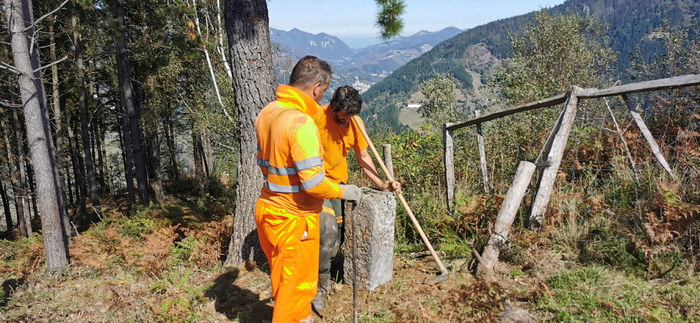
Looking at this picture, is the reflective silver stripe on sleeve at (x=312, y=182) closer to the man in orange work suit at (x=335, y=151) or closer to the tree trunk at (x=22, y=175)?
the man in orange work suit at (x=335, y=151)

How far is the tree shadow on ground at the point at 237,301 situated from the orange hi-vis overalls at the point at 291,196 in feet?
3.29

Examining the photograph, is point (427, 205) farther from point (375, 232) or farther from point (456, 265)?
point (375, 232)

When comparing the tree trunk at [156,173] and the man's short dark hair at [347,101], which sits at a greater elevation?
the man's short dark hair at [347,101]

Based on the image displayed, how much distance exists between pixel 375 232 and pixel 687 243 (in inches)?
109

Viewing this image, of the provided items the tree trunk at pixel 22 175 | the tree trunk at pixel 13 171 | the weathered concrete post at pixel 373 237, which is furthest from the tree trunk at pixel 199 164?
the weathered concrete post at pixel 373 237

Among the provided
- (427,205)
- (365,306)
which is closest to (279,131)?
(365,306)

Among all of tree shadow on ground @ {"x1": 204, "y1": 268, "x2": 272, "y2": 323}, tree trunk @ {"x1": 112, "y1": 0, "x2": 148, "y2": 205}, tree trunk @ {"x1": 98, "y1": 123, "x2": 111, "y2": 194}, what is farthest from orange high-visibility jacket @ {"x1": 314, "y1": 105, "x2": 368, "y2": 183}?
tree trunk @ {"x1": 98, "y1": 123, "x2": 111, "y2": 194}

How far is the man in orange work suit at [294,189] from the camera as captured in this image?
2553 mm

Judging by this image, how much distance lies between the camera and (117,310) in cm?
386

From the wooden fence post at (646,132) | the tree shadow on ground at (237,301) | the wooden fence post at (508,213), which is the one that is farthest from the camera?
the wooden fence post at (508,213)

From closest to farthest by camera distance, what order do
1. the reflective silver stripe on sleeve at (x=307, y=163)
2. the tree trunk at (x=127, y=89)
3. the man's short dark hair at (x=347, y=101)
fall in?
the reflective silver stripe on sleeve at (x=307, y=163) < the man's short dark hair at (x=347, y=101) < the tree trunk at (x=127, y=89)

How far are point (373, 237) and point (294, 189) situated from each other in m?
1.43

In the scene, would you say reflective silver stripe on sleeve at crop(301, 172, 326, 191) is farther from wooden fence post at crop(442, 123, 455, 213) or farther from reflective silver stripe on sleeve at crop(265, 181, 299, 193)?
wooden fence post at crop(442, 123, 455, 213)

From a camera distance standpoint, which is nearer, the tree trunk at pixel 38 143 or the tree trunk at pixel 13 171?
the tree trunk at pixel 38 143
